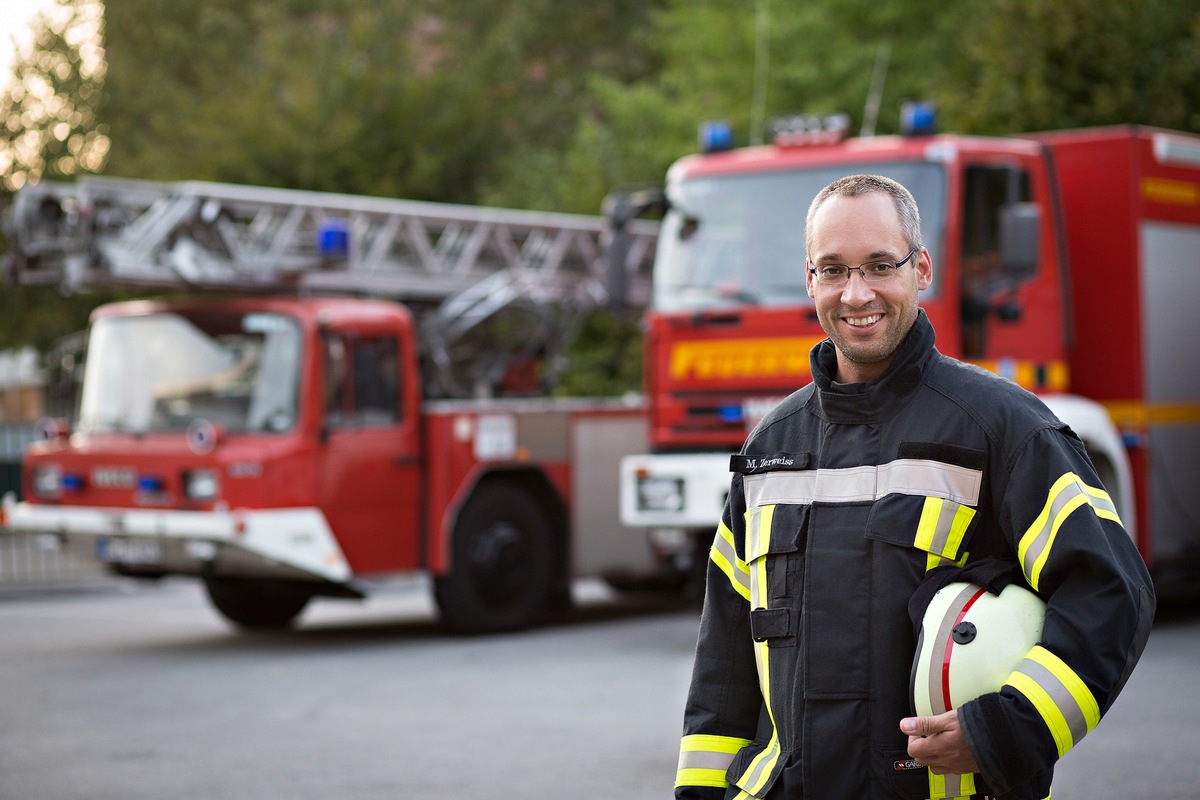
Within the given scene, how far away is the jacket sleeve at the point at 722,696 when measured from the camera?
9.59ft

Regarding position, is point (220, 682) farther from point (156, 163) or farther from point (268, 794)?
point (156, 163)

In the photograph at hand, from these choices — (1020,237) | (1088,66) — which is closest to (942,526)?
(1020,237)

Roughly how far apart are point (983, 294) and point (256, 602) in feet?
20.4

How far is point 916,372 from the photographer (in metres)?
2.75

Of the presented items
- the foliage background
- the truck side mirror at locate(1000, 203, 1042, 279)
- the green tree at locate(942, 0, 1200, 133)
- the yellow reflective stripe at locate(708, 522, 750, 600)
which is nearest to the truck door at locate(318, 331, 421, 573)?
the truck side mirror at locate(1000, 203, 1042, 279)

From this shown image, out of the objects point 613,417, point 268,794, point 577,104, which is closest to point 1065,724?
point 268,794

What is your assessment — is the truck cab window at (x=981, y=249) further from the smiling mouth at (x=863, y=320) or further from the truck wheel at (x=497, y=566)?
the smiling mouth at (x=863, y=320)

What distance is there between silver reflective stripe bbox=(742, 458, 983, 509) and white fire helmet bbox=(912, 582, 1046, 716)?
19 cm

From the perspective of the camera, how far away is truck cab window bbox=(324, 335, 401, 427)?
1128 centimetres

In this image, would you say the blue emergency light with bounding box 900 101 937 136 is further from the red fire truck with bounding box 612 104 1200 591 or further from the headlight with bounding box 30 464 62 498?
the headlight with bounding box 30 464 62 498

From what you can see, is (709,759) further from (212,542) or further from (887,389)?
(212,542)

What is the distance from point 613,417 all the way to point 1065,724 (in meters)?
10.5

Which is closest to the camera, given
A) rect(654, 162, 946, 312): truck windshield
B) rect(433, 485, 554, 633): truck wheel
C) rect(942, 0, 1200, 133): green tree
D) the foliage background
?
rect(654, 162, 946, 312): truck windshield

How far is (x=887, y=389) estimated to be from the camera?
9.02ft
